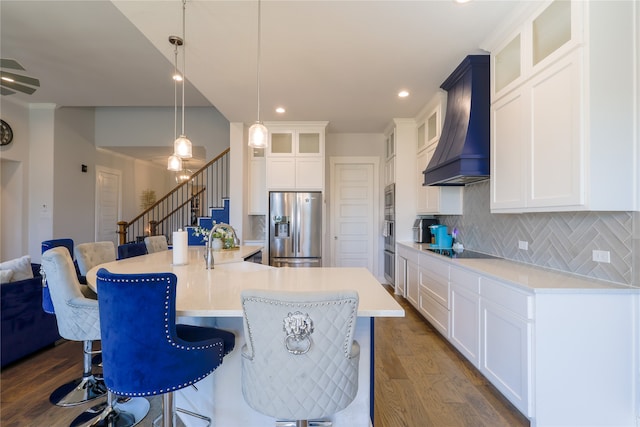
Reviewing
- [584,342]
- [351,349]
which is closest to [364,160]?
[584,342]

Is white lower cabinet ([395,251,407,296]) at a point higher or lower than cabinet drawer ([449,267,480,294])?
lower

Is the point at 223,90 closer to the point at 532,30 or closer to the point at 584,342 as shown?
the point at 532,30

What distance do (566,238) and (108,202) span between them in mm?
8301

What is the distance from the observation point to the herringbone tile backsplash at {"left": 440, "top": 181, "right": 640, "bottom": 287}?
1.82 m

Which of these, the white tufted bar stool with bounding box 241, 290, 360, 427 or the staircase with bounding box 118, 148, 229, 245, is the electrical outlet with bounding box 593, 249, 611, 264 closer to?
the white tufted bar stool with bounding box 241, 290, 360, 427

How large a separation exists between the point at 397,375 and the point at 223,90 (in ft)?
11.9

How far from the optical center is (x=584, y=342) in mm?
1732

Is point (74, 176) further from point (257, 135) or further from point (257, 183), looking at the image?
point (257, 135)

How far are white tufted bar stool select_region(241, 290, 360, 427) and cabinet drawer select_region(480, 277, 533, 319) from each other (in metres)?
1.28

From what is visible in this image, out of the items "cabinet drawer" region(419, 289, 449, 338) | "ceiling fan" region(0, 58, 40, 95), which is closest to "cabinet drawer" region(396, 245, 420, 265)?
"cabinet drawer" region(419, 289, 449, 338)

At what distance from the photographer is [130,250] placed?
10.7 ft

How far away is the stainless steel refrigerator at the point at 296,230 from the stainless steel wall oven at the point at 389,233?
1.20 m

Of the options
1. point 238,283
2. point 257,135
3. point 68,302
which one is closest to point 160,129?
point 257,135

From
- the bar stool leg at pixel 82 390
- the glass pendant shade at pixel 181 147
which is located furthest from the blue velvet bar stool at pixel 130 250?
the glass pendant shade at pixel 181 147
